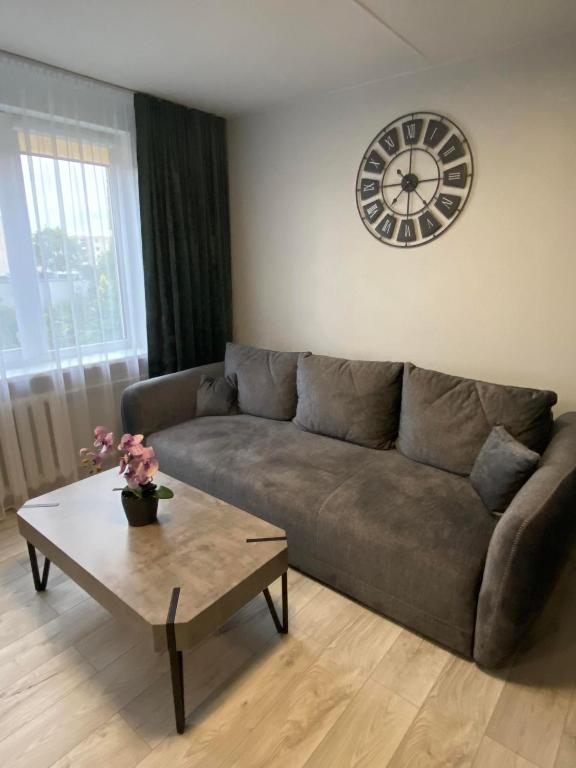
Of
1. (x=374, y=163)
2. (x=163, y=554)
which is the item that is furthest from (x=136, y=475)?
(x=374, y=163)

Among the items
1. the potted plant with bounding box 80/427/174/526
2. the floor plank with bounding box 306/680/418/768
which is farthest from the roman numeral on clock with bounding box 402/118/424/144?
the floor plank with bounding box 306/680/418/768

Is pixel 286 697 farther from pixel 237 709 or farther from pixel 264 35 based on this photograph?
pixel 264 35

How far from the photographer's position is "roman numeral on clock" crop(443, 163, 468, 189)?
7.88 feet

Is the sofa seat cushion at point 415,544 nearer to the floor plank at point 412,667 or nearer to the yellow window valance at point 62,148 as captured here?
the floor plank at point 412,667

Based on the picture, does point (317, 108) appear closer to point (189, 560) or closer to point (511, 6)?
point (511, 6)

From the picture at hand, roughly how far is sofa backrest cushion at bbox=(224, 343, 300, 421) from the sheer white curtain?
804 mm

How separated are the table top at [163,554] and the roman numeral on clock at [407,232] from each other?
1.82 meters

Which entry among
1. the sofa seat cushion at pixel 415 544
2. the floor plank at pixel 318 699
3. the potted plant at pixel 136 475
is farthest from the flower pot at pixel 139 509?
the floor plank at pixel 318 699

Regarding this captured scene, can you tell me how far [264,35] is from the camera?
82.0 inches

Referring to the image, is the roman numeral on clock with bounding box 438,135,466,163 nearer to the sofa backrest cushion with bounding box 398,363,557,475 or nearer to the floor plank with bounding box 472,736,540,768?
the sofa backrest cushion with bounding box 398,363,557,475

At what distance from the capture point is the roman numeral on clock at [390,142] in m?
2.59

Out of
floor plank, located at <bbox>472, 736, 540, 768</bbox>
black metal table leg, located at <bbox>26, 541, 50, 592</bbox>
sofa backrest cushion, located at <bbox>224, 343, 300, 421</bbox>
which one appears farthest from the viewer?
sofa backrest cushion, located at <bbox>224, 343, 300, 421</bbox>

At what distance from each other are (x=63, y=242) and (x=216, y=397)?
4.22 ft

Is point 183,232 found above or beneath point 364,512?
above
